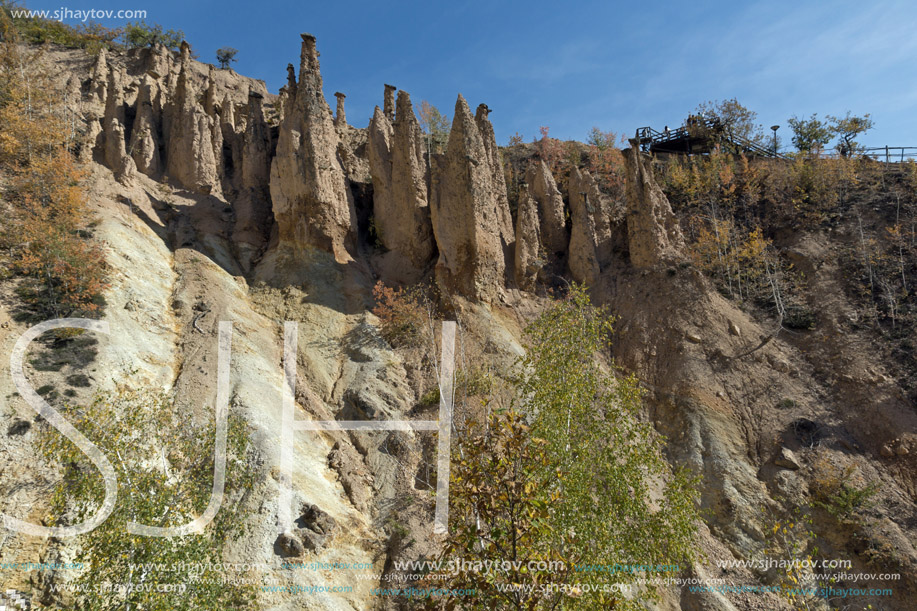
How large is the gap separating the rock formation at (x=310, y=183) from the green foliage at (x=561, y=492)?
15.0m

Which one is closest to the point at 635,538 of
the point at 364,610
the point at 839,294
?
the point at 364,610

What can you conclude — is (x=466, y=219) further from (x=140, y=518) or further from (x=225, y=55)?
(x=225, y=55)

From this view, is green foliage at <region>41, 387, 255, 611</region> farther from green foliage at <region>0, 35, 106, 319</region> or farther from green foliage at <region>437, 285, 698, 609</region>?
green foliage at <region>0, 35, 106, 319</region>

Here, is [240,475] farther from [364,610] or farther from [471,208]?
[471,208]

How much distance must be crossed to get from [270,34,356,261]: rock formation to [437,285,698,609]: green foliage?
592 inches

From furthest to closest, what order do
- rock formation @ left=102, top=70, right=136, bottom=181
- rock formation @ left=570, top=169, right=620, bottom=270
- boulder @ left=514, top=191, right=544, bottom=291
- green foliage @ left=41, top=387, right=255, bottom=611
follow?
rock formation @ left=570, top=169, right=620, bottom=270 → rock formation @ left=102, top=70, right=136, bottom=181 → boulder @ left=514, top=191, right=544, bottom=291 → green foliage @ left=41, top=387, right=255, bottom=611

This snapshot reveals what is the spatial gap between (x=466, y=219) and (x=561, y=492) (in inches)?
653

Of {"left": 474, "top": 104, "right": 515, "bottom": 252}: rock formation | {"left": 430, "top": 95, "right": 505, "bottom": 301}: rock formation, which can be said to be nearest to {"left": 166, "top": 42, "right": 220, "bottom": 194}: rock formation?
{"left": 430, "top": 95, "right": 505, "bottom": 301}: rock formation

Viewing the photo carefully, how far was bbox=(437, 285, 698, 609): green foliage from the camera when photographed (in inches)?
278

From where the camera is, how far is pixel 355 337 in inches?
850

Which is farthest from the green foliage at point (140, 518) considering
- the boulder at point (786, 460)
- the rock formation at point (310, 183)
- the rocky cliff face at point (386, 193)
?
the boulder at point (786, 460)

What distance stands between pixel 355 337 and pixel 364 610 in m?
10.8

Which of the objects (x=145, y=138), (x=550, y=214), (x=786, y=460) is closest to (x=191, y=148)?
(x=145, y=138)

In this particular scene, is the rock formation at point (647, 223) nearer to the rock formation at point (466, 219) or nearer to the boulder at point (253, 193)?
the rock formation at point (466, 219)
